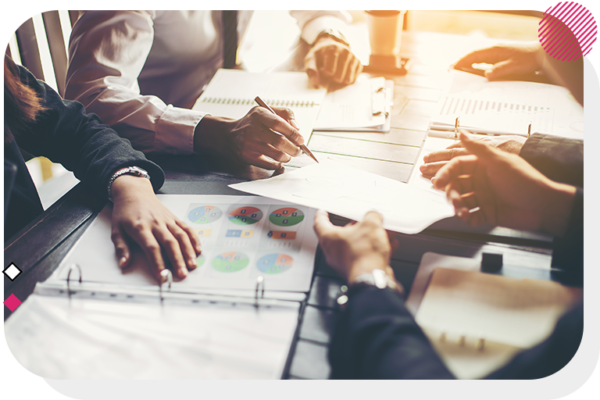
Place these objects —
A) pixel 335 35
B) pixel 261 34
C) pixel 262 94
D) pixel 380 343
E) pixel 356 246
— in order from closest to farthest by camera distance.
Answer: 1. pixel 380 343
2. pixel 356 246
3. pixel 262 94
4. pixel 335 35
5. pixel 261 34

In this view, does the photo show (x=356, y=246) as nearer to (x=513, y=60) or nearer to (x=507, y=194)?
(x=507, y=194)

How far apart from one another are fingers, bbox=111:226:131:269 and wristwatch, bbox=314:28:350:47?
817 millimetres

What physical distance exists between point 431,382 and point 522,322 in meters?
0.13

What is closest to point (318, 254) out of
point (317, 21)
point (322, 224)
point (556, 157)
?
point (322, 224)

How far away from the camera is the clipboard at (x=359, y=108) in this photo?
930mm

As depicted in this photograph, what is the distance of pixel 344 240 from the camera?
58 centimetres

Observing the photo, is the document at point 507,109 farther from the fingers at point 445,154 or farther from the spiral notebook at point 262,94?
the spiral notebook at point 262,94

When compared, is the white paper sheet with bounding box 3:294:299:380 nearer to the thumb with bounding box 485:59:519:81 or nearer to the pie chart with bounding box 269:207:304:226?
the pie chart with bounding box 269:207:304:226

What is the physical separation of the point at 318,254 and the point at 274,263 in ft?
0.21

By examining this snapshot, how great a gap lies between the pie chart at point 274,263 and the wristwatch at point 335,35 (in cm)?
77

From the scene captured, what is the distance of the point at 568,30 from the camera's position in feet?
2.27

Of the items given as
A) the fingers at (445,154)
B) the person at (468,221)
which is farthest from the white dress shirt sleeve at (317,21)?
the person at (468,221)

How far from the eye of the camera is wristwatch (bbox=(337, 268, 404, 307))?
51 cm

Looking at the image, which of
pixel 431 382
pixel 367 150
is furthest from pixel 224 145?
pixel 431 382
